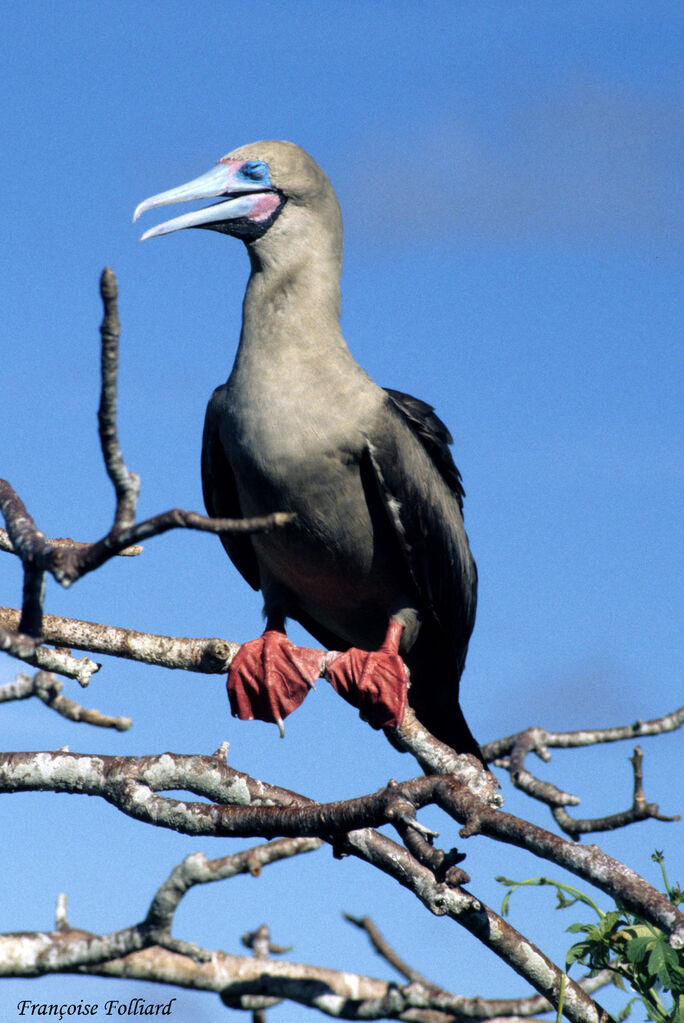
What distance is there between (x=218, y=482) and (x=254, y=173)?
1592 millimetres

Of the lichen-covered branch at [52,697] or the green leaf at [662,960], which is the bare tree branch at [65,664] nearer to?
the lichen-covered branch at [52,697]

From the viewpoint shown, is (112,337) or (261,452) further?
(261,452)

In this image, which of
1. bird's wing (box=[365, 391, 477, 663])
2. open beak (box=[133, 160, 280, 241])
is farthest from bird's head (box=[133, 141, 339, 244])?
bird's wing (box=[365, 391, 477, 663])

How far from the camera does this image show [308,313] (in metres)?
5.53

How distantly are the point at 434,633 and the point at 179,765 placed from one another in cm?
195

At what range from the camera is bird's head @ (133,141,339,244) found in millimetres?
5641

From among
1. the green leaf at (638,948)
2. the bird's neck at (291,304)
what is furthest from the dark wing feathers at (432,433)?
the green leaf at (638,948)

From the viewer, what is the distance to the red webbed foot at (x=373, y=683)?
17.8ft

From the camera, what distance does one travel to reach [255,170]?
574cm

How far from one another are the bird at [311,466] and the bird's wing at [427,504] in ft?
0.04

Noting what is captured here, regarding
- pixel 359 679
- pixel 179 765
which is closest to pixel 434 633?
pixel 359 679

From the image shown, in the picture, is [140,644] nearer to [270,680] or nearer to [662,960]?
[270,680]

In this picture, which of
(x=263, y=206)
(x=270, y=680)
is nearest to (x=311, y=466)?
(x=270, y=680)

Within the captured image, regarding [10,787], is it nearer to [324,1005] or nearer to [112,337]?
[324,1005]
